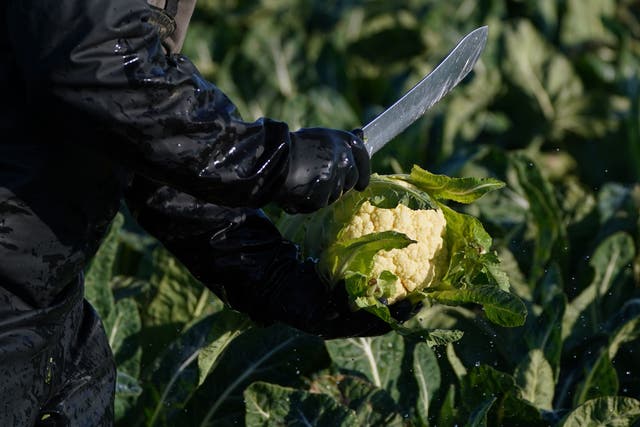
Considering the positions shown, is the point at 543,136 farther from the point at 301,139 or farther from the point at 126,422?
the point at 301,139

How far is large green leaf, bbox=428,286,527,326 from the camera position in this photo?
2.08 metres

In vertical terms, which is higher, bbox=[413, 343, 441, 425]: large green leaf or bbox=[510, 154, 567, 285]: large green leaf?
bbox=[413, 343, 441, 425]: large green leaf

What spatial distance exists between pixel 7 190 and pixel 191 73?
12.7 inches

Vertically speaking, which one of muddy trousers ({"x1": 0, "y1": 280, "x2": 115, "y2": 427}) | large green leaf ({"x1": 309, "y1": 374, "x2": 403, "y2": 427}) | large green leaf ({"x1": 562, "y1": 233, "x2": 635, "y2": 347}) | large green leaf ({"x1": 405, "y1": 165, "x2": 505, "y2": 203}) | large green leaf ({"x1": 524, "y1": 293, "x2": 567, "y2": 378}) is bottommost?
large green leaf ({"x1": 562, "y1": 233, "x2": 635, "y2": 347})

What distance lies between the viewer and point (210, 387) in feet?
9.16

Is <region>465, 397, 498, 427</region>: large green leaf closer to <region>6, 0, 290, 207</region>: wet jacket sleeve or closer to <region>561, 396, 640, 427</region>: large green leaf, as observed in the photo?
<region>561, 396, 640, 427</region>: large green leaf

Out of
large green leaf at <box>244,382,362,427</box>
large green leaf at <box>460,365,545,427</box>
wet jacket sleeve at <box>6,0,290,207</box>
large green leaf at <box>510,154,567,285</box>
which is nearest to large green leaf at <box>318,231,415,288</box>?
wet jacket sleeve at <box>6,0,290,207</box>

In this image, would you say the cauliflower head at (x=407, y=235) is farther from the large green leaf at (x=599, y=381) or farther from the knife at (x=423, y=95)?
the large green leaf at (x=599, y=381)

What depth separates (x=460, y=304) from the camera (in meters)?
2.28

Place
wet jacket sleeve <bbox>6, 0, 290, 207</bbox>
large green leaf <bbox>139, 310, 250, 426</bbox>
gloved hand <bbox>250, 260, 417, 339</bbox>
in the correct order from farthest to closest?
1. large green leaf <bbox>139, 310, 250, 426</bbox>
2. gloved hand <bbox>250, 260, 417, 339</bbox>
3. wet jacket sleeve <bbox>6, 0, 290, 207</bbox>

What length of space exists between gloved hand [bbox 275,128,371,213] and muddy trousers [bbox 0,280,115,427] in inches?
17.2

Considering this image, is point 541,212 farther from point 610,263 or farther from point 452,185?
point 452,185

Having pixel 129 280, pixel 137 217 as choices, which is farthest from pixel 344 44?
pixel 137 217

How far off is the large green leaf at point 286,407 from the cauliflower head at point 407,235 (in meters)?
0.47
